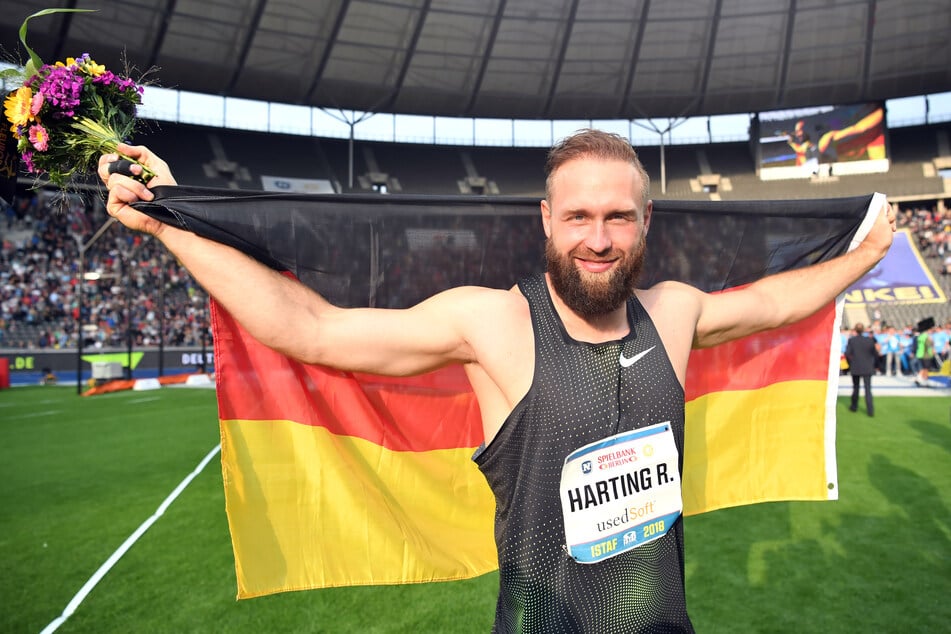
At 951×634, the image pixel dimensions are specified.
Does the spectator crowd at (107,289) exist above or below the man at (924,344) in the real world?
above

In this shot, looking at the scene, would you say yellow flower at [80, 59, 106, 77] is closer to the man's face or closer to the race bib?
the man's face

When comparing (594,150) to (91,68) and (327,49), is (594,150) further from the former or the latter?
(327,49)

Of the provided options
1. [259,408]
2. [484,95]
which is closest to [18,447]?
[259,408]

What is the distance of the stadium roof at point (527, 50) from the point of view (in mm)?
24297

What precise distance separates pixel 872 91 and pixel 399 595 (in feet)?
121

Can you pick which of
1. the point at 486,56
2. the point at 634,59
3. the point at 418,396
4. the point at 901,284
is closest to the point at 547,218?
the point at 418,396

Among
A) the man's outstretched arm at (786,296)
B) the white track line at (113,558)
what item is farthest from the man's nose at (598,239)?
the white track line at (113,558)

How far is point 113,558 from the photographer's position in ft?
17.2

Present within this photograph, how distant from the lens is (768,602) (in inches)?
172

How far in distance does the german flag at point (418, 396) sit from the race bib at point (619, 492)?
0.90 m

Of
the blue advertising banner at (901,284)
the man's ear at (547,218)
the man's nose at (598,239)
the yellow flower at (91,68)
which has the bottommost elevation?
the man's nose at (598,239)

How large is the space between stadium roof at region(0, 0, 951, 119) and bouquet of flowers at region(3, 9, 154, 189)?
82.1 ft

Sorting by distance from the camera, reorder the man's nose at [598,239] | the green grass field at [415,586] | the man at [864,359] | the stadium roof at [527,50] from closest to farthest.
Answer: the man's nose at [598,239] → the green grass field at [415,586] → the man at [864,359] → the stadium roof at [527,50]

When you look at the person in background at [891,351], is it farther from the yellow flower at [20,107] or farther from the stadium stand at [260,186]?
the yellow flower at [20,107]
